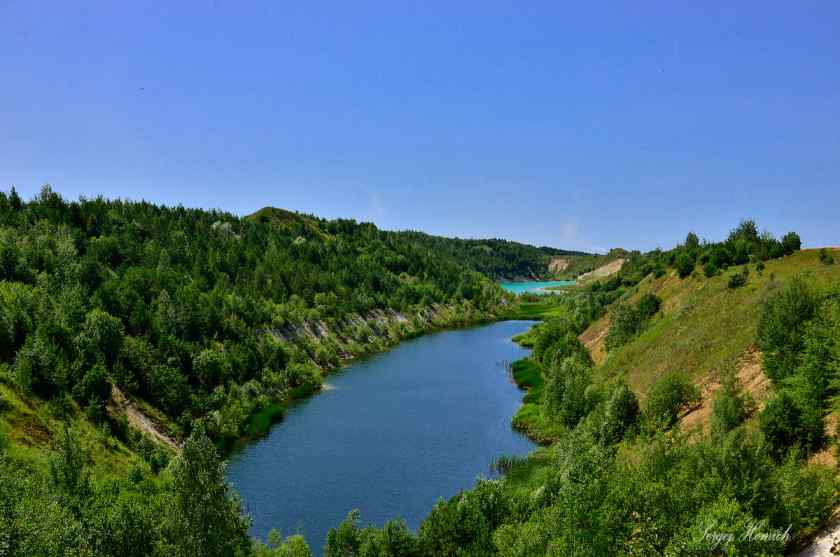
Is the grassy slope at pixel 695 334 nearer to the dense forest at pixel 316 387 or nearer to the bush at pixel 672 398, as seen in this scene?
the dense forest at pixel 316 387

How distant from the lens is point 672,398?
49.8 metres

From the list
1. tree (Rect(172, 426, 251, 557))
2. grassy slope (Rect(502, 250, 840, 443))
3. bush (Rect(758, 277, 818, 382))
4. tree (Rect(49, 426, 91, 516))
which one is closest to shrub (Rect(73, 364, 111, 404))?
tree (Rect(49, 426, 91, 516))

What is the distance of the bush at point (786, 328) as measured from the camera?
41.0m

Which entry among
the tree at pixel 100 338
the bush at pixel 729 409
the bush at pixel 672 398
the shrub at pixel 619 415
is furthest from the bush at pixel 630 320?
the tree at pixel 100 338

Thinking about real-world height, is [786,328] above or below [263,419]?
above

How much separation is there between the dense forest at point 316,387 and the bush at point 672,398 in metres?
0.14

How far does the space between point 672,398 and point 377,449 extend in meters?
34.9

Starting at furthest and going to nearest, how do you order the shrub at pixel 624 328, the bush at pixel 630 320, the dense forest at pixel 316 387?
the bush at pixel 630 320
the shrub at pixel 624 328
the dense forest at pixel 316 387

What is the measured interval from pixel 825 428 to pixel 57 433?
209 ft

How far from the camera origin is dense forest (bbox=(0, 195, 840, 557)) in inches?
1013

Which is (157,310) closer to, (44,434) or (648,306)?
(44,434)

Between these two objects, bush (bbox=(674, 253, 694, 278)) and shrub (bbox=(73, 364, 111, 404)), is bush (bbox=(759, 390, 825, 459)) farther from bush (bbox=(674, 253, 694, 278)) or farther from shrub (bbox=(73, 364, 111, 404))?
shrub (bbox=(73, 364, 111, 404))

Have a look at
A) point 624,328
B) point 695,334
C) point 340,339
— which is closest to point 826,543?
point 695,334

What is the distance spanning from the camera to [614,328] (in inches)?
3305
